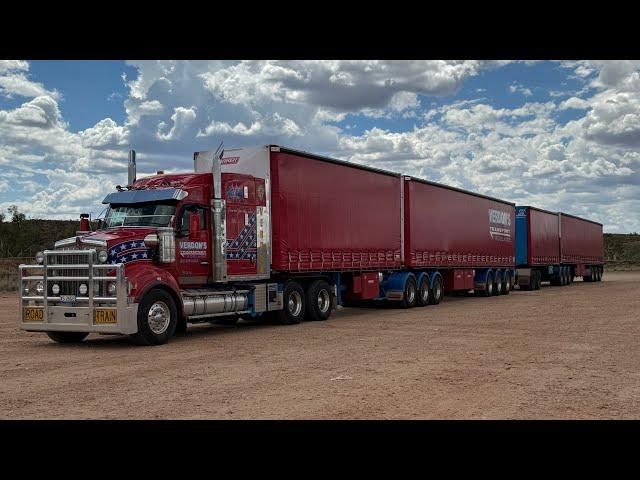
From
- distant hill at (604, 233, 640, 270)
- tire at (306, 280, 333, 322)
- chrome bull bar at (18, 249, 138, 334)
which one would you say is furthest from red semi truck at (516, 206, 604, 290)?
distant hill at (604, 233, 640, 270)

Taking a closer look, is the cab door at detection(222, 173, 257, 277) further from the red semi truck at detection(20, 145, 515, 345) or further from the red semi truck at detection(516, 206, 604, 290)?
the red semi truck at detection(516, 206, 604, 290)

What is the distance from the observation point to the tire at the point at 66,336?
13648mm

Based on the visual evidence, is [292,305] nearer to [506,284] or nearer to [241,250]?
[241,250]

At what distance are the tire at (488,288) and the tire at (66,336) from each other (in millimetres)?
19717

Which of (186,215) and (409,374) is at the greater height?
(186,215)

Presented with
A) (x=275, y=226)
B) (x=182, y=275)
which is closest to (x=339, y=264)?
(x=275, y=226)

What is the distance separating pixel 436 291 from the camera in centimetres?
2489

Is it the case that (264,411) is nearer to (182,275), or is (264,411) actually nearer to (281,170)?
(182,275)

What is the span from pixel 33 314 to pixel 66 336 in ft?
3.18

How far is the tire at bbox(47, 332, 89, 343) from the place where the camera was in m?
13.6

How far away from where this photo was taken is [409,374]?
9.16m

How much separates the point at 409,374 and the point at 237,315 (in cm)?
715

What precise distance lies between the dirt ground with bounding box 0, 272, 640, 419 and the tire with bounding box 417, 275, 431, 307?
7.07m

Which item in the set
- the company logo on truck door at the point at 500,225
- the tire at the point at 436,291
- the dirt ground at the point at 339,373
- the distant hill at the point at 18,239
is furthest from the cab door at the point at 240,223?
the distant hill at the point at 18,239
